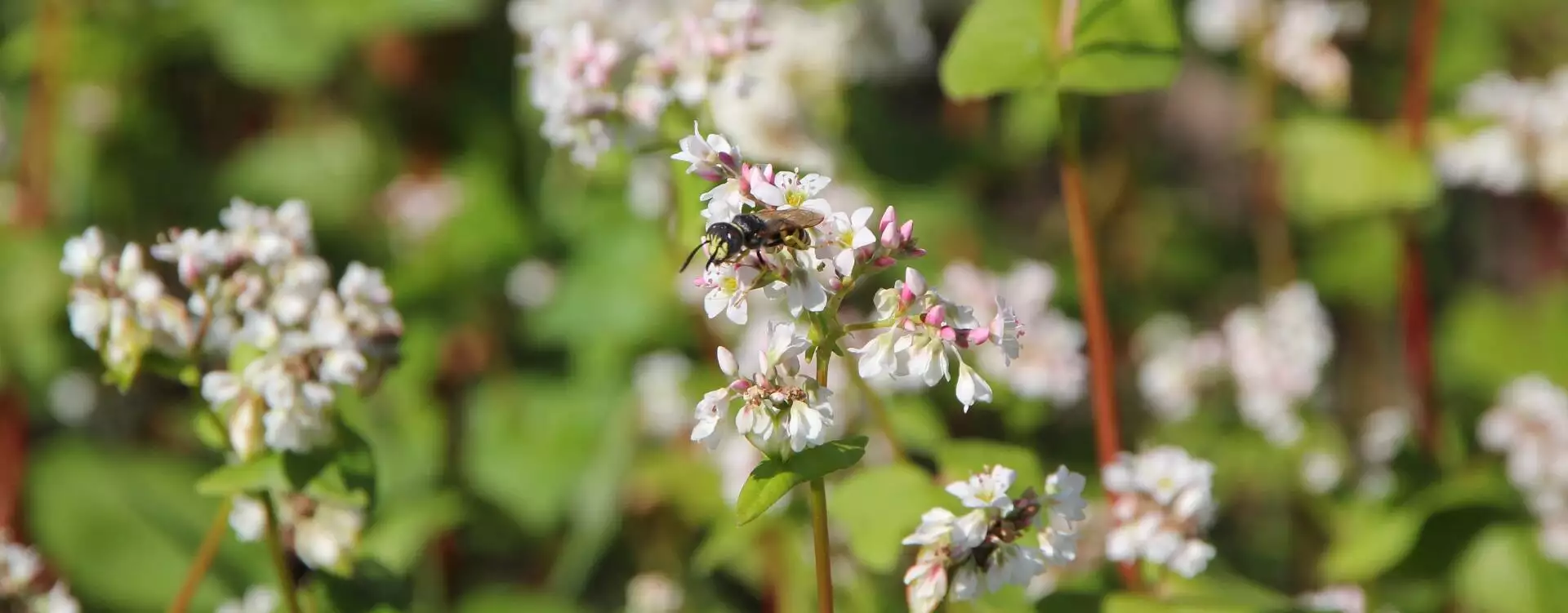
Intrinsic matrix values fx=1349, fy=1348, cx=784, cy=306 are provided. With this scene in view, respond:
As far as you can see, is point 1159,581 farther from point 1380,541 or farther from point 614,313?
Answer: point 614,313

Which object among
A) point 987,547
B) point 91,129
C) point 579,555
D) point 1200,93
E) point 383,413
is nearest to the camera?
point 987,547

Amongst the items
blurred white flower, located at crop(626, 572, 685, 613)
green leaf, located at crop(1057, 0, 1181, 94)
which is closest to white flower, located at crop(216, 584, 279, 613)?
blurred white flower, located at crop(626, 572, 685, 613)

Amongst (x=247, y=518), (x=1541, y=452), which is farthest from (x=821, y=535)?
(x=1541, y=452)

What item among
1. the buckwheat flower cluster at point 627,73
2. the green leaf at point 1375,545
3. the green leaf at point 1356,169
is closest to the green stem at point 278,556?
the buckwheat flower cluster at point 627,73

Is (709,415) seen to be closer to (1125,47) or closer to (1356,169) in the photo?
(1125,47)

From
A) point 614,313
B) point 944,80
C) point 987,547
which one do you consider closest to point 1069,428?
point 614,313

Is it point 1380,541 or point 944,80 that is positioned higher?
point 944,80
